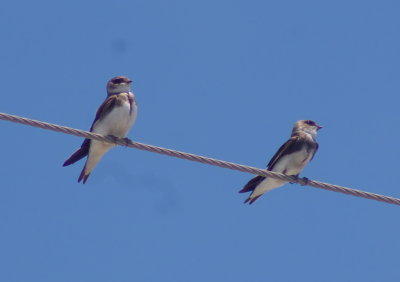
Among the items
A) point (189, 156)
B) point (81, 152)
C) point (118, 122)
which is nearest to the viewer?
point (189, 156)

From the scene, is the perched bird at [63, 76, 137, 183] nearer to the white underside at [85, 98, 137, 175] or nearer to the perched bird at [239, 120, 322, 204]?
the white underside at [85, 98, 137, 175]

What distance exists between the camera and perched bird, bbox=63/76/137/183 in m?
10.7

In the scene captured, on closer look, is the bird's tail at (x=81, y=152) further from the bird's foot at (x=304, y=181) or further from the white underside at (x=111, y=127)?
the bird's foot at (x=304, y=181)

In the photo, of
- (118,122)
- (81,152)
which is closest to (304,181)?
(118,122)

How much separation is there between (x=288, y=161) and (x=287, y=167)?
0.20 ft

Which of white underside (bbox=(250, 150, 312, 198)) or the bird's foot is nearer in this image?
the bird's foot

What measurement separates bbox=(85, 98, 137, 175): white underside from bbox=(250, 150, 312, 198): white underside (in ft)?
5.07

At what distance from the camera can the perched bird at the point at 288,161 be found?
11.4 metres

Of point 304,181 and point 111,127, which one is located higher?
point 304,181

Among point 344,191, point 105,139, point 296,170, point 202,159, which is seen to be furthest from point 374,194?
point 296,170

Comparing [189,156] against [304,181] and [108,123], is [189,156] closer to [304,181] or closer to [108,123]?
[304,181]

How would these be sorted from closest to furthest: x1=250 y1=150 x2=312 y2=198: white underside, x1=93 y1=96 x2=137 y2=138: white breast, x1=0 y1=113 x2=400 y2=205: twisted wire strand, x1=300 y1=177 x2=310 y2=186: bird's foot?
1. x1=0 y1=113 x2=400 y2=205: twisted wire strand
2. x1=300 y1=177 x2=310 y2=186: bird's foot
3. x1=93 y1=96 x2=137 y2=138: white breast
4. x1=250 y1=150 x2=312 y2=198: white underside

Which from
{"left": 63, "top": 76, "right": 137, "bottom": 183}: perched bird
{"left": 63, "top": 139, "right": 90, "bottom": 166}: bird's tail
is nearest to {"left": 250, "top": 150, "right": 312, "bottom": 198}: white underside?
{"left": 63, "top": 76, "right": 137, "bottom": 183}: perched bird

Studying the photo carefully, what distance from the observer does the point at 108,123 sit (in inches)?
423
